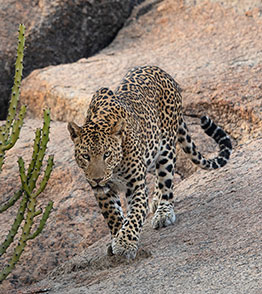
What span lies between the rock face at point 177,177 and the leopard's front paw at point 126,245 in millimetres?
112

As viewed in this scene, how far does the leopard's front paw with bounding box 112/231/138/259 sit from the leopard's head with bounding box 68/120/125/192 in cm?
58

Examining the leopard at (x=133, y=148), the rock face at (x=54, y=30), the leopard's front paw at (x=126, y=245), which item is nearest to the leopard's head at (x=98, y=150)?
the leopard at (x=133, y=148)

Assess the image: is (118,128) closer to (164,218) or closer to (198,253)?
(198,253)

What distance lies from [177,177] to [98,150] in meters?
3.26

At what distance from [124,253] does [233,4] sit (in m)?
7.52

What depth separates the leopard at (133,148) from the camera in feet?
22.6

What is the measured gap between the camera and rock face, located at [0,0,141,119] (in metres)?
13.0

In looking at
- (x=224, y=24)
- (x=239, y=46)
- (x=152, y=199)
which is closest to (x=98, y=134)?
(x=152, y=199)

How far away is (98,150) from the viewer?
6.80m

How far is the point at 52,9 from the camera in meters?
13.4

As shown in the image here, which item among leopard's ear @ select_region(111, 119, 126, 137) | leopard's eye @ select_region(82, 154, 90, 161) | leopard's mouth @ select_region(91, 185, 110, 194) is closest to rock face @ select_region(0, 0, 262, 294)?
leopard's mouth @ select_region(91, 185, 110, 194)

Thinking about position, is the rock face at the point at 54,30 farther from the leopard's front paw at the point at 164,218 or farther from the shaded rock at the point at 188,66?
the leopard's front paw at the point at 164,218

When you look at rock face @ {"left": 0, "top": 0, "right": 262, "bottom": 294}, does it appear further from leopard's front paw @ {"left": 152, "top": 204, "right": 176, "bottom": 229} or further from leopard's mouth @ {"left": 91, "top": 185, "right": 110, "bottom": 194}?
leopard's mouth @ {"left": 91, "top": 185, "right": 110, "bottom": 194}

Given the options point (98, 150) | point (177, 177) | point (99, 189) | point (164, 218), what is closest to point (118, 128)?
point (98, 150)
